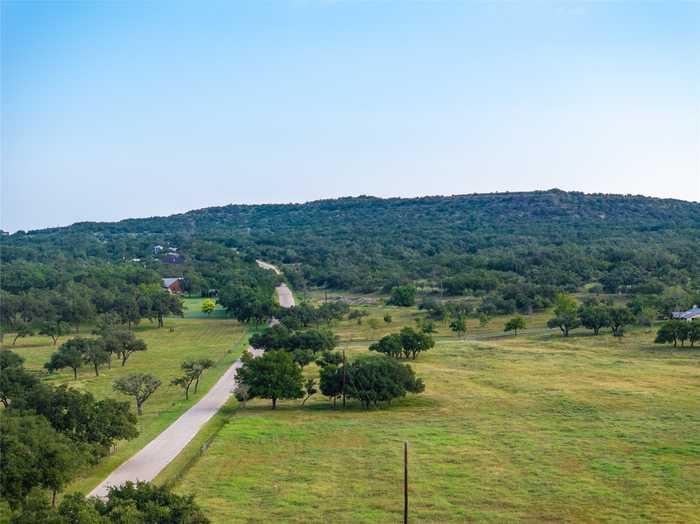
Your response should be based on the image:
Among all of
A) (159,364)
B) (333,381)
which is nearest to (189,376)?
(333,381)

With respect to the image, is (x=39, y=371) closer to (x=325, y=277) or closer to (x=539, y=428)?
(x=539, y=428)

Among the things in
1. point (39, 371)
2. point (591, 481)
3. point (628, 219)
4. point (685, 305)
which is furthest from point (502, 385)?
point (628, 219)

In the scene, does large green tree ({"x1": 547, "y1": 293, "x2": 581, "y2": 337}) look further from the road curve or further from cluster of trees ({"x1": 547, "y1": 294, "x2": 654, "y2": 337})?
the road curve

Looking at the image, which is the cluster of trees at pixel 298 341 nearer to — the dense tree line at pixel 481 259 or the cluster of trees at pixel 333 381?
the cluster of trees at pixel 333 381

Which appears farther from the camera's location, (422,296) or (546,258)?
(546,258)

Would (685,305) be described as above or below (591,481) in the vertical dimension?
above

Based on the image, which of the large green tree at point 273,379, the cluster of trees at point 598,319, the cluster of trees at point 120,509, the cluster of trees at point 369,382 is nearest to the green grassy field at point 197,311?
the cluster of trees at point 598,319

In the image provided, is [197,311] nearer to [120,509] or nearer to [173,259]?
[173,259]
